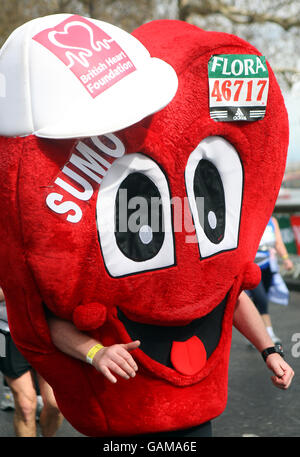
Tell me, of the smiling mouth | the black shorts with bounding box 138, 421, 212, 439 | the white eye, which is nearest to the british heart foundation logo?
the white eye

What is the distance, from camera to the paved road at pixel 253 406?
4117mm

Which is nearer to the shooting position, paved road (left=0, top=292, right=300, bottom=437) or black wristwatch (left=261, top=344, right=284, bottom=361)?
black wristwatch (left=261, top=344, right=284, bottom=361)

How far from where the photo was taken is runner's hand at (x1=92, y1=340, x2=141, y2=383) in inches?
76.1

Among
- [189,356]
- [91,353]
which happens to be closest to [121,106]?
[91,353]

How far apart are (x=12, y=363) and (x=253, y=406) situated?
1.81m

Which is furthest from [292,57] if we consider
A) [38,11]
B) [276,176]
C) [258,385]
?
[276,176]

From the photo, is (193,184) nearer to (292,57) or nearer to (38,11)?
(38,11)

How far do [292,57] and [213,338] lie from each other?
48.9 feet

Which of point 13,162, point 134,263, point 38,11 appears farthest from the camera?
point 38,11

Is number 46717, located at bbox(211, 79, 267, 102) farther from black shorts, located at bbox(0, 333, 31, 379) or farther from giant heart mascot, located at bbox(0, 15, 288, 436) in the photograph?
black shorts, located at bbox(0, 333, 31, 379)

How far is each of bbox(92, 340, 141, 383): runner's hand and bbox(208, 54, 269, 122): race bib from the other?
81 cm

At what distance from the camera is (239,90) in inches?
A: 85.7

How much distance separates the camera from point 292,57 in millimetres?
16094
